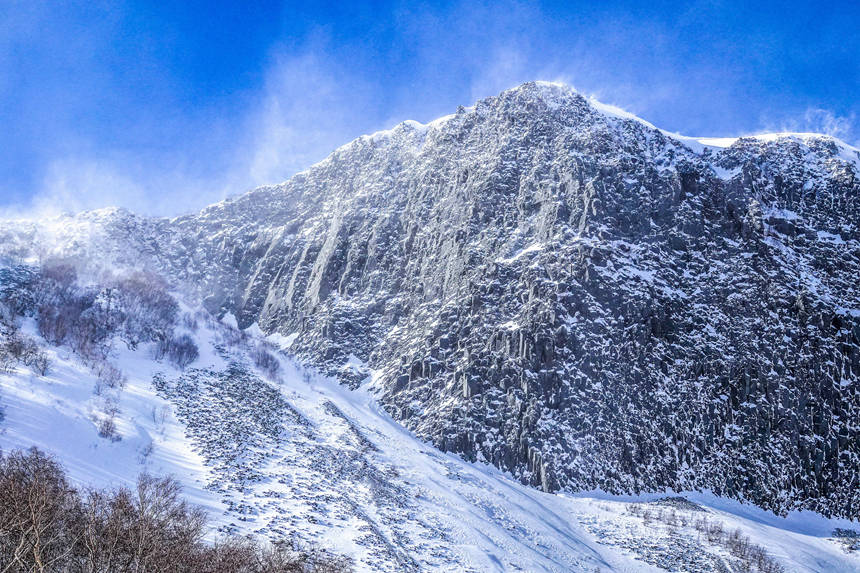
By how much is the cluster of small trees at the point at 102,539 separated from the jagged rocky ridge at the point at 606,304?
48091 mm

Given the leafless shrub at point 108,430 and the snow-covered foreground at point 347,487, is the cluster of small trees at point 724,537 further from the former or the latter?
the leafless shrub at point 108,430

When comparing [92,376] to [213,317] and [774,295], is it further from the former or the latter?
[774,295]

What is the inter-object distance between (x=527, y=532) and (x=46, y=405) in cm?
4300

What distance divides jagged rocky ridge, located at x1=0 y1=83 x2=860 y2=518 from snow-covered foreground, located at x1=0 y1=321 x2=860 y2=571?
6.82 metres

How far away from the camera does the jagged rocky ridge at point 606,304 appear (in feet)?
236

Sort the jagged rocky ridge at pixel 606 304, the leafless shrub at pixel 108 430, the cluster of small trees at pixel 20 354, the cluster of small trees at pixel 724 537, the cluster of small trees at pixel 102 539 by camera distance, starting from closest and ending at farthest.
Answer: the cluster of small trees at pixel 102 539, the leafless shrub at pixel 108 430, the cluster of small trees at pixel 724 537, the cluster of small trees at pixel 20 354, the jagged rocky ridge at pixel 606 304

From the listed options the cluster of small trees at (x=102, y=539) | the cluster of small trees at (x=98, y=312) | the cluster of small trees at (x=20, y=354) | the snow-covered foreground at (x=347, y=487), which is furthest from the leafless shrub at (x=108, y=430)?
the cluster of small trees at (x=98, y=312)

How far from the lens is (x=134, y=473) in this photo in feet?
128

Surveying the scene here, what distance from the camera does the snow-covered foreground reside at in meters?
38.0

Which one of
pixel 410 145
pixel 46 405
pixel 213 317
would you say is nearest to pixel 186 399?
pixel 46 405

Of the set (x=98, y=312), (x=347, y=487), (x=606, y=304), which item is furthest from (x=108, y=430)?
(x=606, y=304)

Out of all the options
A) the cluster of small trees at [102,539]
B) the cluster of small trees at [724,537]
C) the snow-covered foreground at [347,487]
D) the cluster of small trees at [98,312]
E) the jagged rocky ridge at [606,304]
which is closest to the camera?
the cluster of small trees at [102,539]

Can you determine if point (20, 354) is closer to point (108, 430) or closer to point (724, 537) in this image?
point (108, 430)

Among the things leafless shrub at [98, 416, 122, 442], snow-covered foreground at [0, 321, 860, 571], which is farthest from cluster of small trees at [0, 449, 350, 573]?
leafless shrub at [98, 416, 122, 442]
